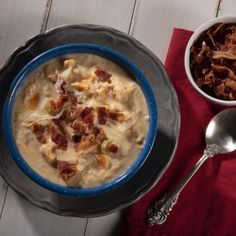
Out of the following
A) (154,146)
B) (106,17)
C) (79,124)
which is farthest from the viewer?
(106,17)

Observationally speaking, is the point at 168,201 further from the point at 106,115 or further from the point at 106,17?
the point at 106,17

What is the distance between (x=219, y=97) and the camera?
1.01 m

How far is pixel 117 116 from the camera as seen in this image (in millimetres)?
872

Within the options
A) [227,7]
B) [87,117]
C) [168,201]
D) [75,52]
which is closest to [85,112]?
[87,117]

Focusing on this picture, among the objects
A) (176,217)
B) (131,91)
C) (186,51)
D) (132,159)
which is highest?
(186,51)

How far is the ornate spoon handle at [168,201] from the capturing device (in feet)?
3.37

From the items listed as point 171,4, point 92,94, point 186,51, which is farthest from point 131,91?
point 171,4

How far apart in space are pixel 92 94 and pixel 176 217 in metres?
0.35

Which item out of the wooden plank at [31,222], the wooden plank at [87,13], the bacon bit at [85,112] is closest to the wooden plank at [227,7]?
the wooden plank at [87,13]

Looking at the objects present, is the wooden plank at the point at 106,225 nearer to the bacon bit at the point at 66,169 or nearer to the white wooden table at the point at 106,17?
the white wooden table at the point at 106,17

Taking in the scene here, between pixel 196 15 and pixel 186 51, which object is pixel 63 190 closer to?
pixel 186 51

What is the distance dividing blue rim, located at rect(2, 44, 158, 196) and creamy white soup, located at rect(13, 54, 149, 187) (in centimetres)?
1

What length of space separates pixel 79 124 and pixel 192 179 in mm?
319

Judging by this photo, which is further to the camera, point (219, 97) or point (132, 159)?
point (219, 97)
